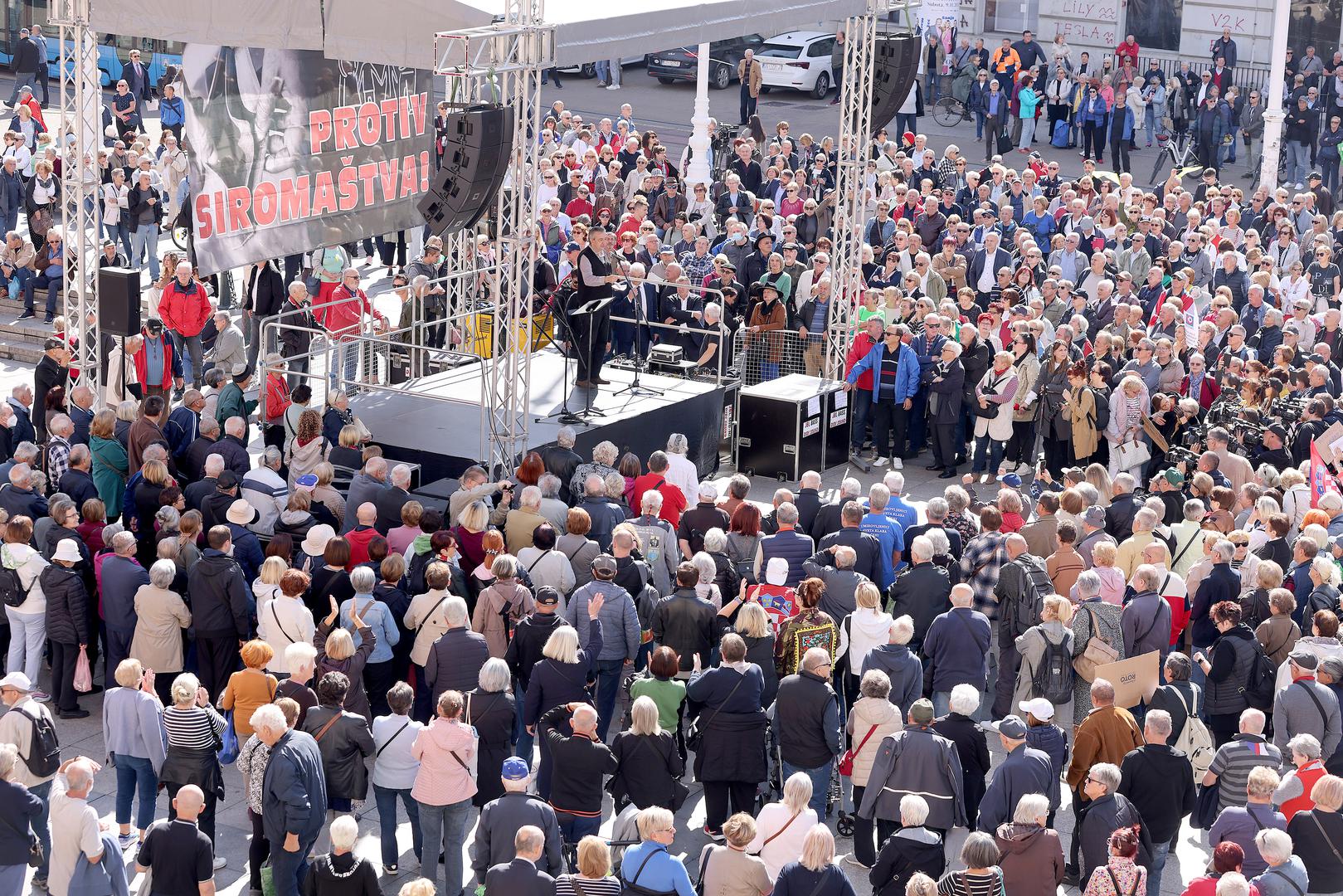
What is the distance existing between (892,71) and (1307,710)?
Result: 9622 mm

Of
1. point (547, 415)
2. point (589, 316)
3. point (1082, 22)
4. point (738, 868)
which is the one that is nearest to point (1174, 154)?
point (1082, 22)

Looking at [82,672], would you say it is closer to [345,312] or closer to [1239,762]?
[345,312]

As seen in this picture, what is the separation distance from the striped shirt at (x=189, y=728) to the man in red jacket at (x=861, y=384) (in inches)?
347

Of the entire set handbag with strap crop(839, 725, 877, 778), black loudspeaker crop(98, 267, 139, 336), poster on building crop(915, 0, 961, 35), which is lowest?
handbag with strap crop(839, 725, 877, 778)

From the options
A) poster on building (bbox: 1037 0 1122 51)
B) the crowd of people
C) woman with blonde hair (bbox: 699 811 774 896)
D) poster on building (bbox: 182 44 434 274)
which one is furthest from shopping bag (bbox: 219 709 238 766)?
poster on building (bbox: 1037 0 1122 51)

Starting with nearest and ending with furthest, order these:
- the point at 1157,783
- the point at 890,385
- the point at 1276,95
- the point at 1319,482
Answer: the point at 1157,783, the point at 1319,482, the point at 890,385, the point at 1276,95

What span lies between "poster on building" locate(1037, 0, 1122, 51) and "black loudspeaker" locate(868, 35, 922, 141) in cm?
1825

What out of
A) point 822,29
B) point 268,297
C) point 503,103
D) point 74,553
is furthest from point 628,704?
point 822,29

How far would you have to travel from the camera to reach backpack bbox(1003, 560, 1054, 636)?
11023 millimetres

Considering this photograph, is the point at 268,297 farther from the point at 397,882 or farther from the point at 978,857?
the point at 978,857

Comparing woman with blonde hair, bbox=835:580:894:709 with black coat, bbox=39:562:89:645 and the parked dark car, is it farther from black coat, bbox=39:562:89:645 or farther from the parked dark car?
the parked dark car

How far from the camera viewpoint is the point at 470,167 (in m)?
12.6

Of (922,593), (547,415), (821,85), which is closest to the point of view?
(922,593)

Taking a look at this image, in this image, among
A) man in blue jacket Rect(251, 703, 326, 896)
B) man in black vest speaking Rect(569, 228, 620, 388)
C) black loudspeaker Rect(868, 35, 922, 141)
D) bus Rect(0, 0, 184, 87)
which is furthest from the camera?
bus Rect(0, 0, 184, 87)
